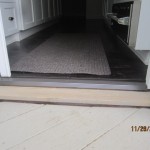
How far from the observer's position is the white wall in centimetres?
423

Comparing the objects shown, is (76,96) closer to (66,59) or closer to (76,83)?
(76,83)

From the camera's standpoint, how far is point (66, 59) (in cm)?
123

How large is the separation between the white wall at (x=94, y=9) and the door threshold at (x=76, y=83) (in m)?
3.79

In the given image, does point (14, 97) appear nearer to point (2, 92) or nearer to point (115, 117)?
point (2, 92)

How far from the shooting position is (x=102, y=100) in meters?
0.81

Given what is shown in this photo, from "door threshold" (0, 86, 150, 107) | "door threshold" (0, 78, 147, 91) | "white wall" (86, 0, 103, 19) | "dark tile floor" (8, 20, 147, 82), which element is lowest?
"door threshold" (0, 86, 150, 107)

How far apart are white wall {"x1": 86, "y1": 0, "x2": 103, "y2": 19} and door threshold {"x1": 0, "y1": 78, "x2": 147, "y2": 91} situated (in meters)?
3.79

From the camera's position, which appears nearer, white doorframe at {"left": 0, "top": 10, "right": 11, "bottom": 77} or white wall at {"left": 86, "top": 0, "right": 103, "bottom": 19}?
white doorframe at {"left": 0, "top": 10, "right": 11, "bottom": 77}

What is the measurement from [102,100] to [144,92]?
21 cm
